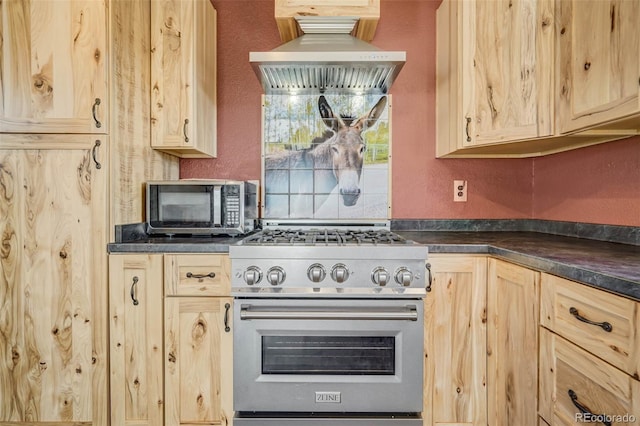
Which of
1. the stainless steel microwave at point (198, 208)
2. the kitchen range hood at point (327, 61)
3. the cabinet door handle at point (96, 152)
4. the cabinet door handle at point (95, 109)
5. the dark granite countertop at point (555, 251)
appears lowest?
the dark granite countertop at point (555, 251)

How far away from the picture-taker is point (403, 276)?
1515mm

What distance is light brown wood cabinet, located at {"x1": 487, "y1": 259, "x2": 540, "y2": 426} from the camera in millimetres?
1295

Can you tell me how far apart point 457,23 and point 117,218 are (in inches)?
75.4

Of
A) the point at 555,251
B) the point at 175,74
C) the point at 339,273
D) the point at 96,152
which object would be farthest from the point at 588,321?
the point at 175,74

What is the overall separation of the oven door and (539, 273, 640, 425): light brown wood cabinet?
1.56ft

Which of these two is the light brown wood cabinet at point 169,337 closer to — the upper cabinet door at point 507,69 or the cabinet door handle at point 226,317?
the cabinet door handle at point 226,317

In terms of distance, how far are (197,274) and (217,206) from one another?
40 centimetres

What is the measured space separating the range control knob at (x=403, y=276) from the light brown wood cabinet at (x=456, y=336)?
13 cm

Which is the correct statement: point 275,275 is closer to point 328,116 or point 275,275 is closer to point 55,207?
point 55,207

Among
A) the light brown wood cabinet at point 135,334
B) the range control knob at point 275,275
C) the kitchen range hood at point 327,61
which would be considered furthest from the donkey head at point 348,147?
the light brown wood cabinet at point 135,334

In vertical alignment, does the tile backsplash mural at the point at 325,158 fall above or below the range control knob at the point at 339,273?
above

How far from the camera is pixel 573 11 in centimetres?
145

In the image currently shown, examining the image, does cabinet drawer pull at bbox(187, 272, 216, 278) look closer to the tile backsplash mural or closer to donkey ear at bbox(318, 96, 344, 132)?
the tile backsplash mural

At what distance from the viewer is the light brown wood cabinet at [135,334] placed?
1.55 metres
